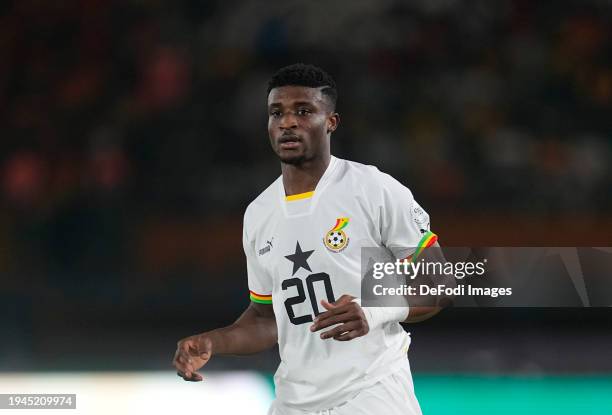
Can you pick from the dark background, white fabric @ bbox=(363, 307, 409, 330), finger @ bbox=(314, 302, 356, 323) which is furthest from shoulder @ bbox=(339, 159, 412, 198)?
the dark background

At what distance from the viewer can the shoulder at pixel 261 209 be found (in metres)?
3.02

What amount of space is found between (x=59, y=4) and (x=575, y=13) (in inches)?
171

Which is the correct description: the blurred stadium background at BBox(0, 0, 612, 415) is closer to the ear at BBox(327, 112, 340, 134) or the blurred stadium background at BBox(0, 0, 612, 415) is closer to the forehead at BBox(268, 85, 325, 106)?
the ear at BBox(327, 112, 340, 134)

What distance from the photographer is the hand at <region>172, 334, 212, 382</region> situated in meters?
2.58

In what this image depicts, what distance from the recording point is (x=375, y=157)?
601cm

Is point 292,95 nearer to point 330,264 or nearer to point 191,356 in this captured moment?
point 330,264

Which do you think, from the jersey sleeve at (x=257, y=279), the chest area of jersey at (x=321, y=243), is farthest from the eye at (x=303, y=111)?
the jersey sleeve at (x=257, y=279)

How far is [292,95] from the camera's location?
2938mm

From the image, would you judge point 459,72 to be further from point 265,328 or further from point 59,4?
point 265,328

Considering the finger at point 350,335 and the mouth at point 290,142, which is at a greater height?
the mouth at point 290,142

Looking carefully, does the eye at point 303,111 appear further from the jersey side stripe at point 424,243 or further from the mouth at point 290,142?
the jersey side stripe at point 424,243

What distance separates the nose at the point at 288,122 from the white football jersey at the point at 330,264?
22 centimetres

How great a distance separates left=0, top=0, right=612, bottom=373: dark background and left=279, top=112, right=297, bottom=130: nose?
2731 millimetres

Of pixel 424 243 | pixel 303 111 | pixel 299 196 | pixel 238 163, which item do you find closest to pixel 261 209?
pixel 299 196
